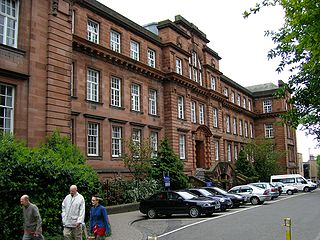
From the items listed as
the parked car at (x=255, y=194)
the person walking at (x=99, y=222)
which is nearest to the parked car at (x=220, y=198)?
the parked car at (x=255, y=194)

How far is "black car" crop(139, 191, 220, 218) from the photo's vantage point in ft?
69.1

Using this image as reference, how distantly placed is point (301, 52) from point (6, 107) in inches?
512

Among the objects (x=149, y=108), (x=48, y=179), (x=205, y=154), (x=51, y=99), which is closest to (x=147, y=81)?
(x=149, y=108)

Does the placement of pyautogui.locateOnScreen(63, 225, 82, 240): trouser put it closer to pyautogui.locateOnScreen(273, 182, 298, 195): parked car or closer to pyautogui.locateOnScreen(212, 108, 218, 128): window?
pyautogui.locateOnScreen(273, 182, 298, 195): parked car

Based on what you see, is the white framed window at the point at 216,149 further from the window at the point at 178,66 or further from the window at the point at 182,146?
the window at the point at 178,66

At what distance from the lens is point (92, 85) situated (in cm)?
2864

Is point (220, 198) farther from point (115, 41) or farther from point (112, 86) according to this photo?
point (115, 41)

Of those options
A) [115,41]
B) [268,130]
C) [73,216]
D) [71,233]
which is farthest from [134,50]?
[268,130]

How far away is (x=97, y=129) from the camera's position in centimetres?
2845

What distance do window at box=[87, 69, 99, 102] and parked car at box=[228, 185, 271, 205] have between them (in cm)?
1287

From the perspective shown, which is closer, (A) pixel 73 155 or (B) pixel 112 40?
(A) pixel 73 155

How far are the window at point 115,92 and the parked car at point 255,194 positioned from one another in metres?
11.5

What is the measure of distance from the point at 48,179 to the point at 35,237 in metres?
4.10

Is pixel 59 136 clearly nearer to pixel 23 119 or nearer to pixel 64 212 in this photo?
pixel 23 119
